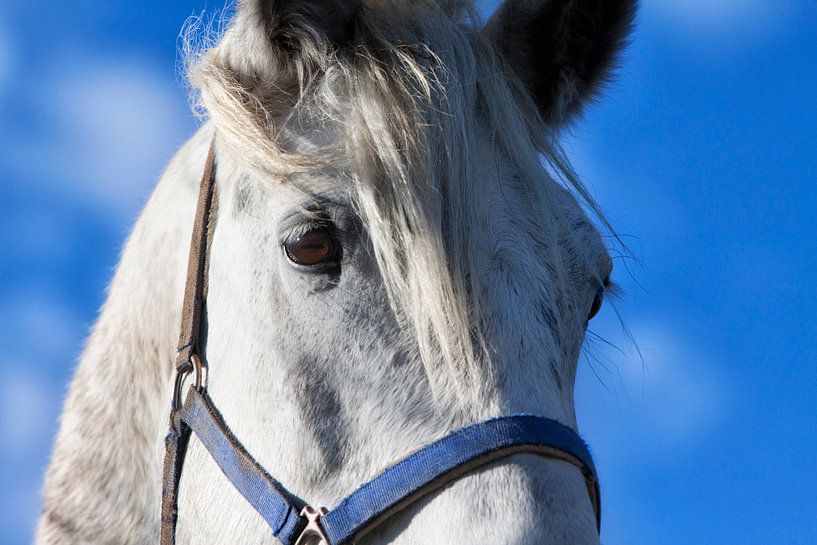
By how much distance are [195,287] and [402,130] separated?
80cm

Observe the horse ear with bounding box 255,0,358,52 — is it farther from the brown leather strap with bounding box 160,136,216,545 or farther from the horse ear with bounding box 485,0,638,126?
the horse ear with bounding box 485,0,638,126

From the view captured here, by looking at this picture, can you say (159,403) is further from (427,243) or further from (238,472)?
(427,243)

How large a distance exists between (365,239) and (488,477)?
72 cm

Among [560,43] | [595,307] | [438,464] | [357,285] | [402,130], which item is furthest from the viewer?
[560,43]

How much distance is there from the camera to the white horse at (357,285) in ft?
6.99

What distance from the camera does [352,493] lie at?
6.93 feet

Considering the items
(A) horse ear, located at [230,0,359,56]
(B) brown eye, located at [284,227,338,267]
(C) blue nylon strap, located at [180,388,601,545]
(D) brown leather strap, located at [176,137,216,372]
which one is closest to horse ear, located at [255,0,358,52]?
(A) horse ear, located at [230,0,359,56]

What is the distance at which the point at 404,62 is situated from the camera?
2.66 m

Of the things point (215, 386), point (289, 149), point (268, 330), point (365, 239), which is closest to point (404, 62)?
point (289, 149)

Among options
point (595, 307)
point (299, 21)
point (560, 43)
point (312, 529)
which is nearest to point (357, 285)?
point (312, 529)

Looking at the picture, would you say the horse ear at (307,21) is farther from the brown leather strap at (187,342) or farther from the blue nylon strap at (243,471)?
the blue nylon strap at (243,471)

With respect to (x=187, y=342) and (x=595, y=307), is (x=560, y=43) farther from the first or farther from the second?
(x=187, y=342)

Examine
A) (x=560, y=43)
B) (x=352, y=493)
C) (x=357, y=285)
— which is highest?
(x=560, y=43)

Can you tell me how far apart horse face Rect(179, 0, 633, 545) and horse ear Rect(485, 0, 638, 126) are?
31 centimetres
